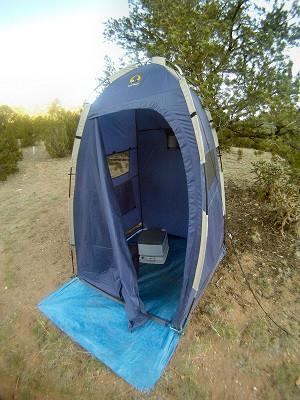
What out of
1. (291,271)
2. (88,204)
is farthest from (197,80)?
(291,271)

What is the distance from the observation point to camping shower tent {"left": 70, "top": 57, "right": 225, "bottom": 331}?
215 cm

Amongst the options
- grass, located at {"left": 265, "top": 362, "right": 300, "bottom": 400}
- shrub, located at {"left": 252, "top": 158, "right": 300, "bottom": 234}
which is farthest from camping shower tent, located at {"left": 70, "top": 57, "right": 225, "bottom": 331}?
shrub, located at {"left": 252, "top": 158, "right": 300, "bottom": 234}

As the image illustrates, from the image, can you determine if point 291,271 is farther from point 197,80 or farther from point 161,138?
point 197,80

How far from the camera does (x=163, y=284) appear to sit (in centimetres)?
299

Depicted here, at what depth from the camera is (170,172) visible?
370 centimetres

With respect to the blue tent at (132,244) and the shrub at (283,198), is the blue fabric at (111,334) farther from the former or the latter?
the shrub at (283,198)

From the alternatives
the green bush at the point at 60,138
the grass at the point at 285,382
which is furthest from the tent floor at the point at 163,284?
the green bush at the point at 60,138

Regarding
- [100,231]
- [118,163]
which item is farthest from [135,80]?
[100,231]

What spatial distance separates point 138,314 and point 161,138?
239cm

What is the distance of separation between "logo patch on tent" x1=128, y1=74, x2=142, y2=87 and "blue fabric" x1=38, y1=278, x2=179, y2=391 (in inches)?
91.5

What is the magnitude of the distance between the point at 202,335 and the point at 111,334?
34.0 inches

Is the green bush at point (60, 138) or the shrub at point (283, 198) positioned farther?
the green bush at point (60, 138)

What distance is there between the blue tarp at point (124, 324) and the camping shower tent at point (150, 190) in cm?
3

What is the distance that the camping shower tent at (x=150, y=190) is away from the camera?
2.15 metres
